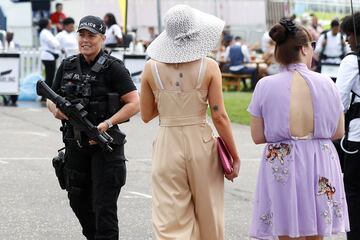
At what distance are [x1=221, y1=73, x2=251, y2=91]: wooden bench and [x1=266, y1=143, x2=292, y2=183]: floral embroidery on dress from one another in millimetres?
19807

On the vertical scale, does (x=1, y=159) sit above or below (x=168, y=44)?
below

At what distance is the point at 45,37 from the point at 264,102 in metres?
15.9

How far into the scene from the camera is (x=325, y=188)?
6371 mm

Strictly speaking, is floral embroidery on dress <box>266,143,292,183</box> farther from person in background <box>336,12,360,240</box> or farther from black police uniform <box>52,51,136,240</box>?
black police uniform <box>52,51,136,240</box>

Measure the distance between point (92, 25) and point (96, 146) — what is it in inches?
32.2

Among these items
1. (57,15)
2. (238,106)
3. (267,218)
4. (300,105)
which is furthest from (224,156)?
(57,15)

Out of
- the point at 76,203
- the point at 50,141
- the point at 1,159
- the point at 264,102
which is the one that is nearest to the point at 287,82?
the point at 264,102

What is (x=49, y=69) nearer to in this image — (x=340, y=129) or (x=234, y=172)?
(x=234, y=172)

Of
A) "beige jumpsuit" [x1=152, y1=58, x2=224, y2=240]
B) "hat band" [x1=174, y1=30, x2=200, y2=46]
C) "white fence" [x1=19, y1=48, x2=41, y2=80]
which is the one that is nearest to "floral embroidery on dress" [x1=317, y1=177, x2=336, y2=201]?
"beige jumpsuit" [x1=152, y1=58, x2=224, y2=240]

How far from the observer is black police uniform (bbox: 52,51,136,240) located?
23.7ft

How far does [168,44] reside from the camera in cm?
648

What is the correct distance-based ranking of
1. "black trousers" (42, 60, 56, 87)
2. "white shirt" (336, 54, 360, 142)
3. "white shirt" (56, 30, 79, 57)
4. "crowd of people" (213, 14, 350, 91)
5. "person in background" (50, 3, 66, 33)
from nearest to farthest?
1. "white shirt" (336, 54, 360, 142)
2. "black trousers" (42, 60, 56, 87)
3. "white shirt" (56, 30, 79, 57)
4. "crowd of people" (213, 14, 350, 91)
5. "person in background" (50, 3, 66, 33)

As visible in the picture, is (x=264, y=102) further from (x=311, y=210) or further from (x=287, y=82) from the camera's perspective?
(x=311, y=210)

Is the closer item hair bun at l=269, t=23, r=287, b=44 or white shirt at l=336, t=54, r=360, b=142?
hair bun at l=269, t=23, r=287, b=44
